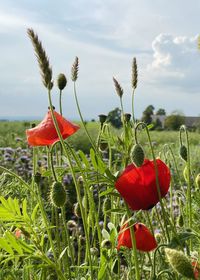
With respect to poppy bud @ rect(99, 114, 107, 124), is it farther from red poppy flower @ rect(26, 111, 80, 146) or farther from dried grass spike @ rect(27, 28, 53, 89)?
dried grass spike @ rect(27, 28, 53, 89)

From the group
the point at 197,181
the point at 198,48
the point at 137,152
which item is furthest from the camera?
the point at 198,48

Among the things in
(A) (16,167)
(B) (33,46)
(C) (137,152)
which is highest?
(B) (33,46)

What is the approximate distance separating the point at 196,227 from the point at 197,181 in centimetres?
15

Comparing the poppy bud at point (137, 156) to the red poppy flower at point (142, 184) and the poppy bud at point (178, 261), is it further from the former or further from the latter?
the poppy bud at point (178, 261)

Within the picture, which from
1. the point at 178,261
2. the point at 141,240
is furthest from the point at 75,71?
the point at 178,261

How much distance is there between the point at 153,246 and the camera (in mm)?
965

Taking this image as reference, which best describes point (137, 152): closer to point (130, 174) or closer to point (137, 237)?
point (130, 174)

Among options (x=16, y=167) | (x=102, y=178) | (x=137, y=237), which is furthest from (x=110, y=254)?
(x=16, y=167)

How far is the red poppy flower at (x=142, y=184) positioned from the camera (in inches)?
33.7

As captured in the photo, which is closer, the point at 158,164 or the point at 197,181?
the point at 158,164

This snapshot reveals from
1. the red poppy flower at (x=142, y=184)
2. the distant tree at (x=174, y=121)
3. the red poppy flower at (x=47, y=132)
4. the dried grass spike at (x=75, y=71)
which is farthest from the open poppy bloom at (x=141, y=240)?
the distant tree at (x=174, y=121)

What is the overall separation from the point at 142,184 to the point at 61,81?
12.4 inches

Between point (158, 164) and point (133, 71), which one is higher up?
point (133, 71)

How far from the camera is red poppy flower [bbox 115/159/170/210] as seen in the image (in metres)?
0.86
